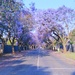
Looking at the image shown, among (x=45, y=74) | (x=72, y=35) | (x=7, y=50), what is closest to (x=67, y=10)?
(x=72, y=35)

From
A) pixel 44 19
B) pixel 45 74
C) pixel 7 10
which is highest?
pixel 44 19

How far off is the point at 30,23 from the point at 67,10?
10677 millimetres

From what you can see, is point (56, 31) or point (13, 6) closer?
point (13, 6)

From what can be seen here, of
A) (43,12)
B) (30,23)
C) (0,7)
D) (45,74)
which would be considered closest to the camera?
(45,74)

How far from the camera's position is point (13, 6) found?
78.3 ft

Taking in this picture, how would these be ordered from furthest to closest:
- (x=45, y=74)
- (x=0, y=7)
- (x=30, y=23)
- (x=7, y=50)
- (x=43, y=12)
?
(x=7, y=50) < (x=43, y=12) < (x=30, y=23) < (x=0, y=7) < (x=45, y=74)

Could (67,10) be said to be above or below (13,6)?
above

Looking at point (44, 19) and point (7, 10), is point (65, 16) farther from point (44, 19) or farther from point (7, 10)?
point (7, 10)

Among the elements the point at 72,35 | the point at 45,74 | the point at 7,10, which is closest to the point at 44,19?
the point at 72,35

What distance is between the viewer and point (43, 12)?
59.6 meters

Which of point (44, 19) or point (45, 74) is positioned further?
point (44, 19)

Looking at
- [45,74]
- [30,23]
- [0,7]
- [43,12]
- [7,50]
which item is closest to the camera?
[45,74]

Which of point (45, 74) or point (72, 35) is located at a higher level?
point (72, 35)

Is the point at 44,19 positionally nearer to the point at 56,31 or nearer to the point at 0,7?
the point at 56,31
